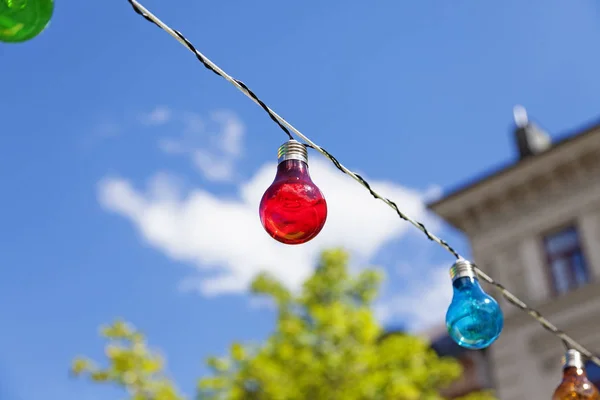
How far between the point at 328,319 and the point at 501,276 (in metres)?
4.58

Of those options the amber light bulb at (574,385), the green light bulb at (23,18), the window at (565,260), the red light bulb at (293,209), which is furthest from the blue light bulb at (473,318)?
the window at (565,260)

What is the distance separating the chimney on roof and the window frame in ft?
5.76

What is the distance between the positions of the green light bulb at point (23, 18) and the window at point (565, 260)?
44.5 feet

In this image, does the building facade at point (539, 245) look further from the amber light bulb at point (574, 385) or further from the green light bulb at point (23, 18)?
the green light bulb at point (23, 18)

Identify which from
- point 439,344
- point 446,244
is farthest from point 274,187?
point 439,344

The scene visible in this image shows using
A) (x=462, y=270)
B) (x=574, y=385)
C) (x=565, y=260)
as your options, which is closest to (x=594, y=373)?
(x=565, y=260)

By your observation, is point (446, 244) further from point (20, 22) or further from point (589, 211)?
point (589, 211)

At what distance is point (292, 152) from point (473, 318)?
1.25 metres

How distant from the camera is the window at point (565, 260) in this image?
14.5m

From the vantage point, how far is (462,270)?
3.79 metres

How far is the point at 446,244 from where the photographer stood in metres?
3.84

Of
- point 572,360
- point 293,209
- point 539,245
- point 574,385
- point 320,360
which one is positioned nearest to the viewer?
point 293,209

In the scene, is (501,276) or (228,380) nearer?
(228,380)

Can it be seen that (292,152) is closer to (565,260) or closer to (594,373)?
(594,373)
